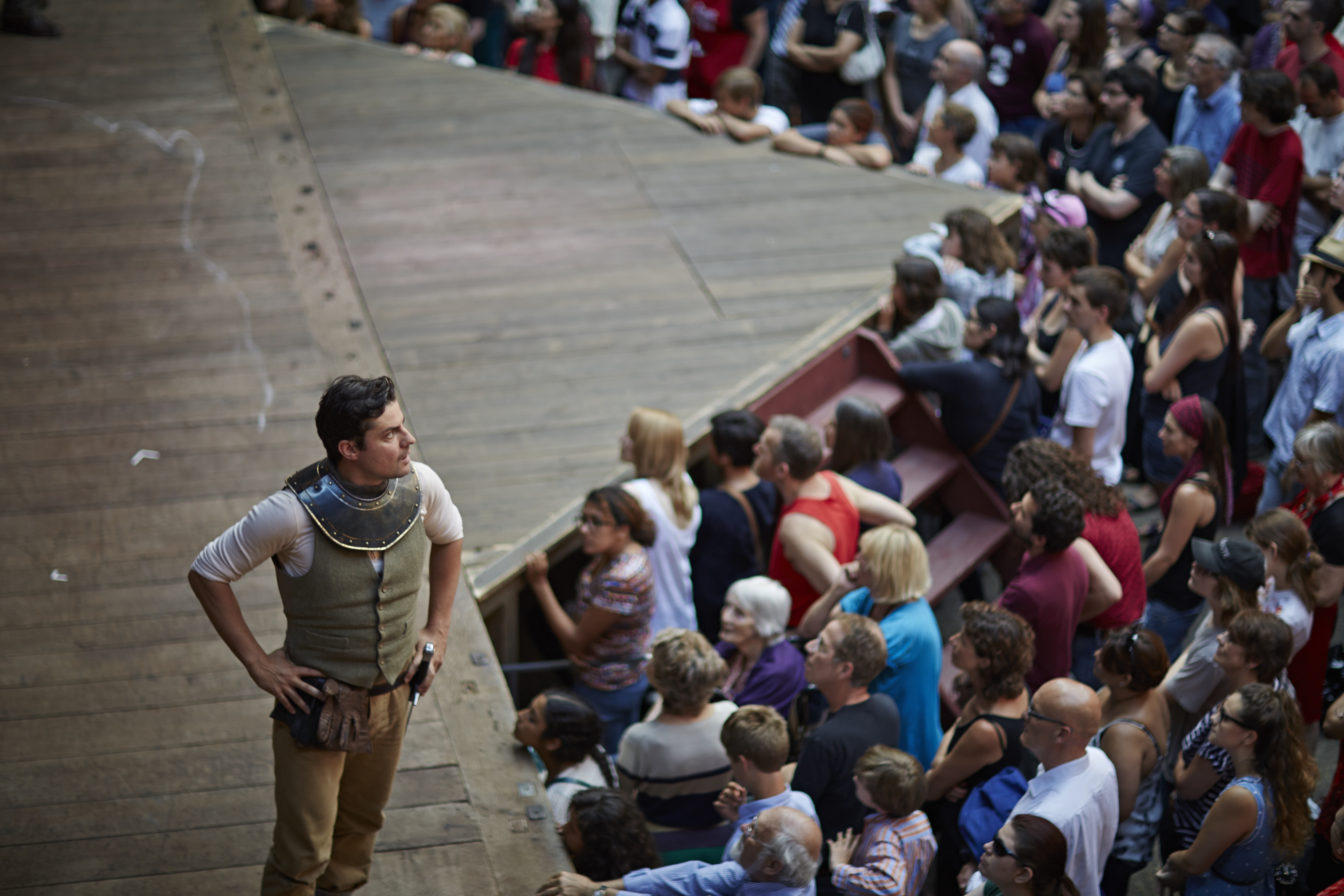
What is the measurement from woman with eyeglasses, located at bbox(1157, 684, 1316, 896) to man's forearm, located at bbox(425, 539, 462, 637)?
215 centimetres

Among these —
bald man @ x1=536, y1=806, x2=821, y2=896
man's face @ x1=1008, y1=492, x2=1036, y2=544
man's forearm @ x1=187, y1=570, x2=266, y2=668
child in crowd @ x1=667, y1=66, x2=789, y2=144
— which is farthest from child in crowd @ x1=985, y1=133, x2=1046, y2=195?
man's forearm @ x1=187, y1=570, x2=266, y2=668

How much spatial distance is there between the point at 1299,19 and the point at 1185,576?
11.8 feet

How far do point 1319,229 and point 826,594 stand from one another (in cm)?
392

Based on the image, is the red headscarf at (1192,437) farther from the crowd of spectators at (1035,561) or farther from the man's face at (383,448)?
the man's face at (383,448)

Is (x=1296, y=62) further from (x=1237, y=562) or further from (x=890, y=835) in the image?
(x=890, y=835)

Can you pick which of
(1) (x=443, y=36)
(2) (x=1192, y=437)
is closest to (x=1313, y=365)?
(2) (x=1192, y=437)

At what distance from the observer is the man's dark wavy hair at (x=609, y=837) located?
3375 mm

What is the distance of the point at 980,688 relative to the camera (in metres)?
3.86

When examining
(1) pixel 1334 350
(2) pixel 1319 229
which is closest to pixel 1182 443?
(1) pixel 1334 350

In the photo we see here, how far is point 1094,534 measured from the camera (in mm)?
4543

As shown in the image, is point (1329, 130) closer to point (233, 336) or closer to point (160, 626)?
point (233, 336)

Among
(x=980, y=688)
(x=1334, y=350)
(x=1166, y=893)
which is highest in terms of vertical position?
(x=1334, y=350)

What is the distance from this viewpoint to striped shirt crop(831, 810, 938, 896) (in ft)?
11.2

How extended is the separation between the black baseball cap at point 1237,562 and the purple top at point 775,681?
53.1 inches
